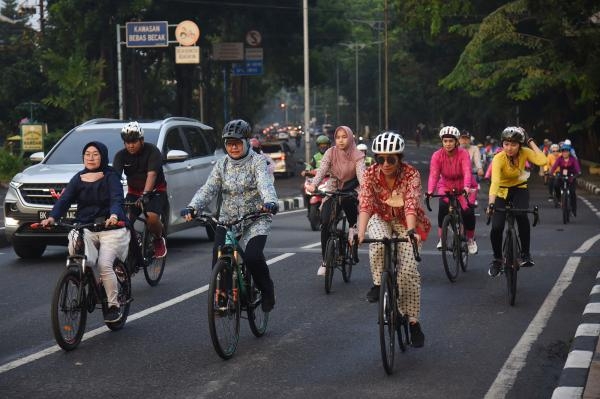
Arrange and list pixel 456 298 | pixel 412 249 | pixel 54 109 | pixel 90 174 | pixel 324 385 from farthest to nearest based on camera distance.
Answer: pixel 54 109, pixel 456 298, pixel 90 174, pixel 412 249, pixel 324 385

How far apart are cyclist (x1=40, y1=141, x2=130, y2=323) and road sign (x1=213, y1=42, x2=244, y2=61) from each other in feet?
159

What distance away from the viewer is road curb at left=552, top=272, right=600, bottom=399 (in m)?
6.98

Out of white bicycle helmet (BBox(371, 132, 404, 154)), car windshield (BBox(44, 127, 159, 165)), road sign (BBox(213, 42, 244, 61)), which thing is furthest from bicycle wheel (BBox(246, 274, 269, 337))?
road sign (BBox(213, 42, 244, 61))

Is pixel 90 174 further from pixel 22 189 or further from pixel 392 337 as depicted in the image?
pixel 22 189

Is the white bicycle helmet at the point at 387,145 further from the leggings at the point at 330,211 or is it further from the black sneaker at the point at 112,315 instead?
the leggings at the point at 330,211

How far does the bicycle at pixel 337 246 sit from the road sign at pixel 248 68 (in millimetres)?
49841

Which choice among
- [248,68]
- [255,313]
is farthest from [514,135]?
[248,68]

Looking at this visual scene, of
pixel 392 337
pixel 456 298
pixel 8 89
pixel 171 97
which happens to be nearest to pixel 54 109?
pixel 8 89

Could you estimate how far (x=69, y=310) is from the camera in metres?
8.98

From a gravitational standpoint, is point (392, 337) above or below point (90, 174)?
below

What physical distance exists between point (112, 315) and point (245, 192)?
1.58 meters

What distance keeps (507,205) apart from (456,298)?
108 cm

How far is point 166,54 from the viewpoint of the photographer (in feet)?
191

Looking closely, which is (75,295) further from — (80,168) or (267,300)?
(80,168)
